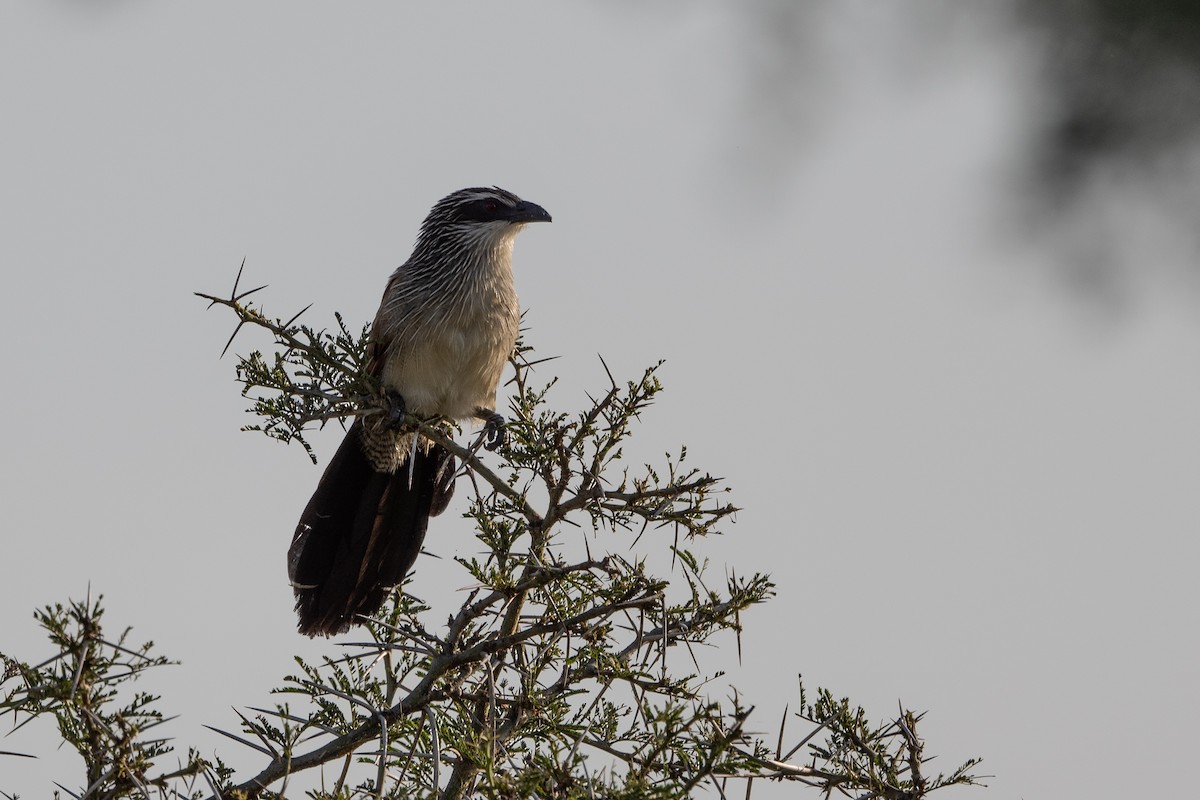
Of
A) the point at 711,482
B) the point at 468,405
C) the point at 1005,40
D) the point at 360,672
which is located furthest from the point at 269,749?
the point at 468,405

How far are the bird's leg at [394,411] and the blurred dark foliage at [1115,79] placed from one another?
3003mm

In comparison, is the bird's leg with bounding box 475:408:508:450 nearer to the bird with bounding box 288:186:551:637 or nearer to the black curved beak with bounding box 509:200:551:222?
the bird with bounding box 288:186:551:637

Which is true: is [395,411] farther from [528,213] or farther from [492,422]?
[528,213]

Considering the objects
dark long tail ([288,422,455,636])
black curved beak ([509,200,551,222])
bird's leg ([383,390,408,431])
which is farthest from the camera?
black curved beak ([509,200,551,222])

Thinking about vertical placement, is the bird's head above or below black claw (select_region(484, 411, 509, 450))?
above

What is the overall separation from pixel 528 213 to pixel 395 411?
1.13 meters

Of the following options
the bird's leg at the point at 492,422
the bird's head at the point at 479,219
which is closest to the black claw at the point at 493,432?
the bird's leg at the point at 492,422

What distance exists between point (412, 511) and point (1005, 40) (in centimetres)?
346

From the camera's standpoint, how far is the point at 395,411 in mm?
4230

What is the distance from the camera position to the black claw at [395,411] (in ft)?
13.4

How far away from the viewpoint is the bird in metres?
4.25

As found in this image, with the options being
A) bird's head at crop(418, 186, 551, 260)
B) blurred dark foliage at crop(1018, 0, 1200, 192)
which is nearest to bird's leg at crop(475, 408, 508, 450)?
bird's head at crop(418, 186, 551, 260)

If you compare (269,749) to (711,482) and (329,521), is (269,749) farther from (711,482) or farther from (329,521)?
(329,521)

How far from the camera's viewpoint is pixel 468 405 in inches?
179
